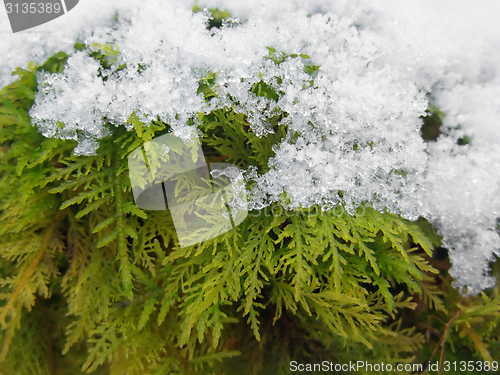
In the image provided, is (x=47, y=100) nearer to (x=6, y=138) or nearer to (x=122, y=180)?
(x=6, y=138)

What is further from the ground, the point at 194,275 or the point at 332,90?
the point at 332,90

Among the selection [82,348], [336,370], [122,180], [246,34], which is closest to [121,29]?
[246,34]

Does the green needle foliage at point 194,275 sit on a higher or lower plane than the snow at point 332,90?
lower

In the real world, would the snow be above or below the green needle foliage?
above
